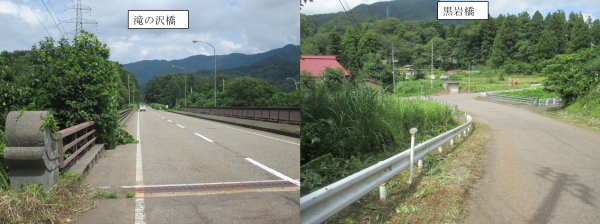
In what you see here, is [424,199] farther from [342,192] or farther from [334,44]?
[334,44]

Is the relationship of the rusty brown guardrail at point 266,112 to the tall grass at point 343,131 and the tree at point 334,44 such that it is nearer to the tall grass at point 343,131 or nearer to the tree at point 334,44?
the tall grass at point 343,131

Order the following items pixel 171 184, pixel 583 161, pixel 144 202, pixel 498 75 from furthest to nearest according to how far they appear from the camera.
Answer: pixel 498 75, pixel 583 161, pixel 171 184, pixel 144 202

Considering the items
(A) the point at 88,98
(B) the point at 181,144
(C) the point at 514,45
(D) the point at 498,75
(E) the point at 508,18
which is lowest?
(B) the point at 181,144

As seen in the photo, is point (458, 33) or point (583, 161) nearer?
point (583, 161)

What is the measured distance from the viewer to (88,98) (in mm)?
6805

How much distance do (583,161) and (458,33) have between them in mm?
40049

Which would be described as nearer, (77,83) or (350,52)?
(350,52)

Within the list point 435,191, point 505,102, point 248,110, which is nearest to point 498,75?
point 505,102

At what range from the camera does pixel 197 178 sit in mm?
5086

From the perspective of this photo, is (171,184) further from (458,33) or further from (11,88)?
(458,33)

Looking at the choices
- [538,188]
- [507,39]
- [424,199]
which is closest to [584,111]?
[538,188]

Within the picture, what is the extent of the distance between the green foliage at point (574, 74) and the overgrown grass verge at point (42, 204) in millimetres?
23696

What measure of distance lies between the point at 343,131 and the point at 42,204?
359 cm

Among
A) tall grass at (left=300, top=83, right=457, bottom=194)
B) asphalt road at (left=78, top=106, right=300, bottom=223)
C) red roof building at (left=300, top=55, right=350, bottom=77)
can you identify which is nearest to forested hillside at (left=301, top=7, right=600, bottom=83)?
tall grass at (left=300, top=83, right=457, bottom=194)
